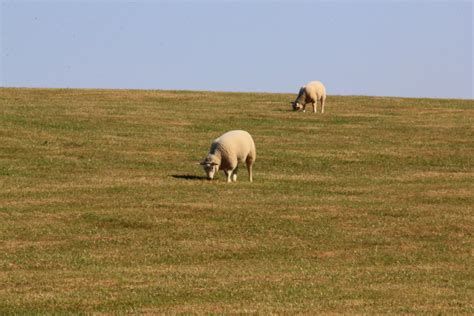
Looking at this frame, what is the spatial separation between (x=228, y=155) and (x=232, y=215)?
20.3 ft

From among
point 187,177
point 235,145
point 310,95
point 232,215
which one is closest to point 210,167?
point 235,145

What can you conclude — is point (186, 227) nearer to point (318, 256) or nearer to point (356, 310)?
point (318, 256)

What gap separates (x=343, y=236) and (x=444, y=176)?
11708 mm

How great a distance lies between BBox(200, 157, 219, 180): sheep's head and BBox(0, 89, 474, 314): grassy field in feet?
0.98

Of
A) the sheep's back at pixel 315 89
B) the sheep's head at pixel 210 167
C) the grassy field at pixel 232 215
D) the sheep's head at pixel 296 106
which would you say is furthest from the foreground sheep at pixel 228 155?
the sheep's head at pixel 296 106

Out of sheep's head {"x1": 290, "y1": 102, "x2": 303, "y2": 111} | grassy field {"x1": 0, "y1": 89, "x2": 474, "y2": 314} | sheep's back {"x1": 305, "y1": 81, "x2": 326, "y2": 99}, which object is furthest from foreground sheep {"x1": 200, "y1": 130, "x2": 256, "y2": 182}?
sheep's head {"x1": 290, "y1": 102, "x2": 303, "y2": 111}

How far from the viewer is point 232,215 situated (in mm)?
27266

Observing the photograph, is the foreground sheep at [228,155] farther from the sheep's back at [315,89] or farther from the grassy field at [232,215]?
the sheep's back at [315,89]

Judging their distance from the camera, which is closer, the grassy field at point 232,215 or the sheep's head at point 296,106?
the grassy field at point 232,215

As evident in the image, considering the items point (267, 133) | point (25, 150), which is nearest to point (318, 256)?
point (25, 150)

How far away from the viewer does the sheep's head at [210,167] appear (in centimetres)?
3328

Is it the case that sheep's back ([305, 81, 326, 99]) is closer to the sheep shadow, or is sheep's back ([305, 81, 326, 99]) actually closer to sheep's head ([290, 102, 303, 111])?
sheep's head ([290, 102, 303, 111])

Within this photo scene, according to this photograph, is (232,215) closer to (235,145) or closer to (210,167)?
(210,167)

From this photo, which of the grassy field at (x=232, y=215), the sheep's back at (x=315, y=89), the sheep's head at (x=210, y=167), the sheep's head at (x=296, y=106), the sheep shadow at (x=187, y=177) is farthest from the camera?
the sheep's head at (x=296, y=106)
